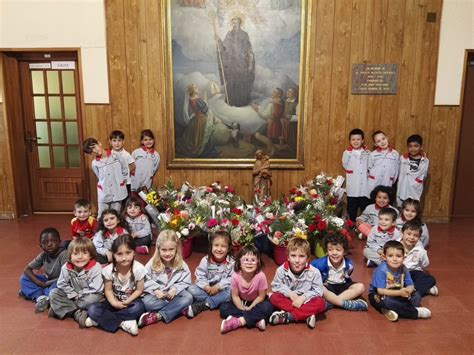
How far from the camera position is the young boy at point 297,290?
358cm

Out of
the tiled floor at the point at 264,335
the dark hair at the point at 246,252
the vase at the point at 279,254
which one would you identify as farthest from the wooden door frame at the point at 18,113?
the dark hair at the point at 246,252

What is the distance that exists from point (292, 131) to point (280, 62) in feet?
3.66

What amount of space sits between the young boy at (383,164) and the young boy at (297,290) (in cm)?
290

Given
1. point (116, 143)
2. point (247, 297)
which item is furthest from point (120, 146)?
point (247, 297)

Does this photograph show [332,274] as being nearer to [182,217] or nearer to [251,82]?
[182,217]

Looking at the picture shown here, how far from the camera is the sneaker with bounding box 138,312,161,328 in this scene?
140 inches

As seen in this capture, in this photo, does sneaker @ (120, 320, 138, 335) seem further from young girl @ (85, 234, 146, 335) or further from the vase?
the vase

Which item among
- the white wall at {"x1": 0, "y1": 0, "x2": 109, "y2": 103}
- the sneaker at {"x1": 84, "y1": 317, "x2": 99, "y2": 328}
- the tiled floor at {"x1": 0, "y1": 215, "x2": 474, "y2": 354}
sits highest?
the white wall at {"x1": 0, "y1": 0, "x2": 109, "y2": 103}

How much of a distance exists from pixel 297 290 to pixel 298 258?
35 centimetres

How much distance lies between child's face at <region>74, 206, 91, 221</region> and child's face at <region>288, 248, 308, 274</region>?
2.59m

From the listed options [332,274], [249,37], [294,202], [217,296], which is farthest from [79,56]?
[332,274]

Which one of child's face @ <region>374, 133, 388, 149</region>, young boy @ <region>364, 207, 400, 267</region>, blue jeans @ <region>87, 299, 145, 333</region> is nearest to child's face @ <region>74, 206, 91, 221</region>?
blue jeans @ <region>87, 299, 145, 333</region>

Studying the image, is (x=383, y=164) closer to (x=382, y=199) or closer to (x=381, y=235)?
A: (x=382, y=199)

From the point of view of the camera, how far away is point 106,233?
4734 mm
